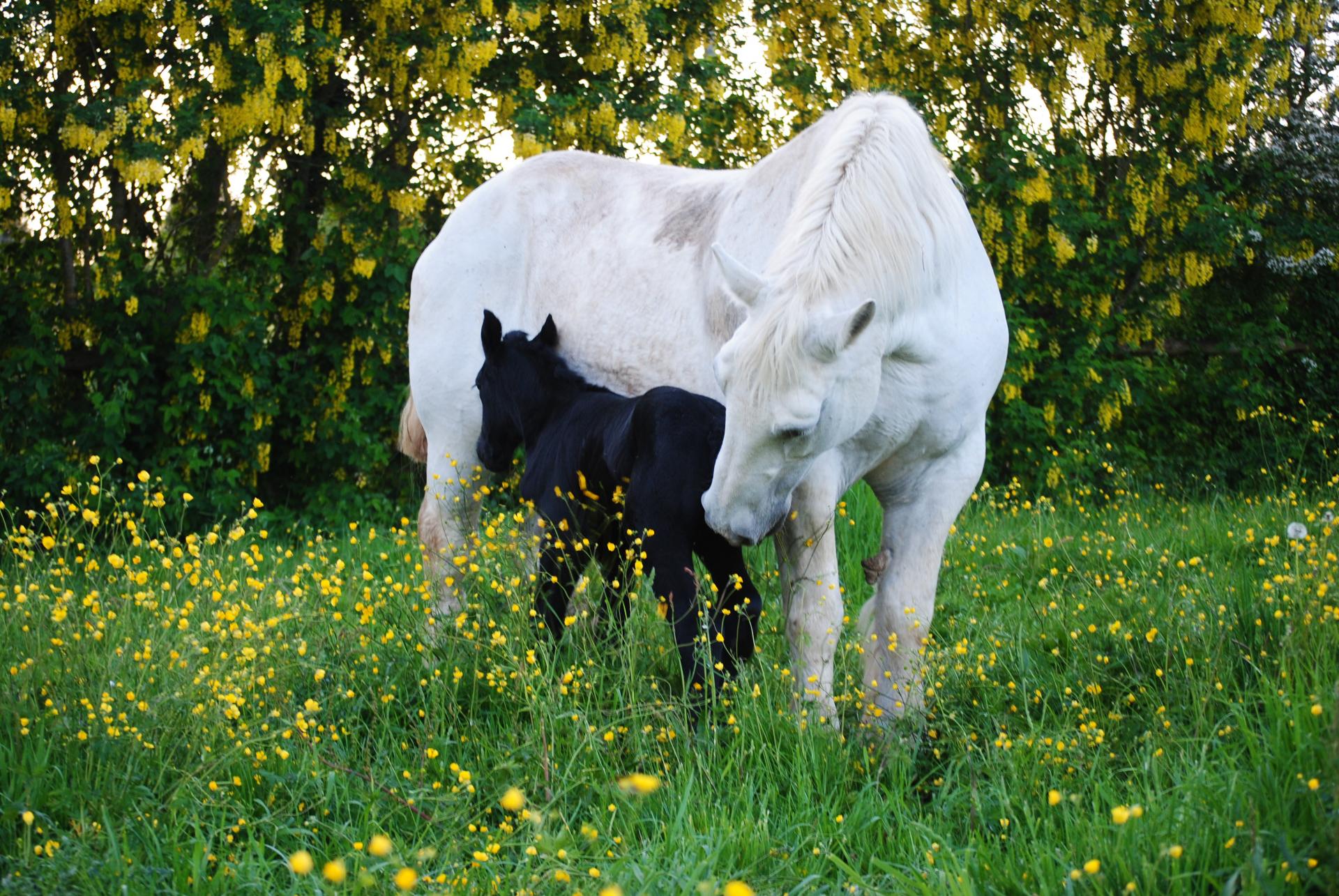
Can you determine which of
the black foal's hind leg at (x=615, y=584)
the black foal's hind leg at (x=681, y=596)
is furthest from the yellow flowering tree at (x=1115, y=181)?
the black foal's hind leg at (x=681, y=596)

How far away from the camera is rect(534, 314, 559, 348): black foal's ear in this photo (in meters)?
4.32

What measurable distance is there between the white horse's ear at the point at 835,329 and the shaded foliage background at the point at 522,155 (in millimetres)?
4240

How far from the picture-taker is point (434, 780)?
10.1ft

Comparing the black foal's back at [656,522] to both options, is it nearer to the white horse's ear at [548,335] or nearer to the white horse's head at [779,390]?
the white horse's head at [779,390]

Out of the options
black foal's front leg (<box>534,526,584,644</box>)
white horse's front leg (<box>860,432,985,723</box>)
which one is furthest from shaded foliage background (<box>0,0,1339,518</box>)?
white horse's front leg (<box>860,432,985,723</box>)

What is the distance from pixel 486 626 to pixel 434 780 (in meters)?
0.68

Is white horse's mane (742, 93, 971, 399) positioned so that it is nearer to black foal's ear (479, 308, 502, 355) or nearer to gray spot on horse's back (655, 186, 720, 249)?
gray spot on horse's back (655, 186, 720, 249)

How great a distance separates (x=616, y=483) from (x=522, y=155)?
370cm

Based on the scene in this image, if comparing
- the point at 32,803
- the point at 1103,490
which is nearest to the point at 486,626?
the point at 32,803

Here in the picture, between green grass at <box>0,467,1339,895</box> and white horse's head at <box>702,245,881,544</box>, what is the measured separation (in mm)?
505

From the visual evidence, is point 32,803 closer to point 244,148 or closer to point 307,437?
point 307,437

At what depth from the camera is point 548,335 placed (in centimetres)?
437

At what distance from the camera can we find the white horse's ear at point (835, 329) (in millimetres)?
2996

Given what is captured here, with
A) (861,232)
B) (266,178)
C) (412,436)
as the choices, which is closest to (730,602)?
(861,232)
